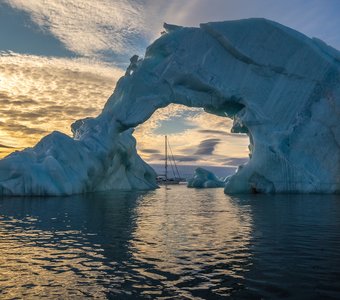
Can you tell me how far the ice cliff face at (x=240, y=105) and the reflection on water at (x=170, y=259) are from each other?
20.3 m

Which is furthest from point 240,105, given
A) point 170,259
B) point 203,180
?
point 170,259

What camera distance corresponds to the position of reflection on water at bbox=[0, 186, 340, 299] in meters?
6.59

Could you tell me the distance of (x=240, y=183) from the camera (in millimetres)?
36875

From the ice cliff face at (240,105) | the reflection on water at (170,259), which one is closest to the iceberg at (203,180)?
the ice cliff face at (240,105)

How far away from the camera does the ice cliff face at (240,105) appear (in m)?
35.2

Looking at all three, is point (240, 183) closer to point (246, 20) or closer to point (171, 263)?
point (246, 20)

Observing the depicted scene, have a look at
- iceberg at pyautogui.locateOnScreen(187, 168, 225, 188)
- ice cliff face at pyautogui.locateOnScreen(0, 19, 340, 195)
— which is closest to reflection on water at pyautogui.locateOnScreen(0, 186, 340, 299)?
ice cliff face at pyautogui.locateOnScreen(0, 19, 340, 195)

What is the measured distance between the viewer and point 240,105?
137ft

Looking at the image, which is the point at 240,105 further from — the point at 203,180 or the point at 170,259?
the point at 170,259

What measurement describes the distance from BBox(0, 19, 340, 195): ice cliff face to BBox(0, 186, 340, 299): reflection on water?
66.7 ft

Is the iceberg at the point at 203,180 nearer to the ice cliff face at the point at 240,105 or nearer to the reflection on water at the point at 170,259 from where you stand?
the ice cliff face at the point at 240,105

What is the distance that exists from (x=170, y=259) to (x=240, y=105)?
34235 mm

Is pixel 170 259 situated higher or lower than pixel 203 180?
lower

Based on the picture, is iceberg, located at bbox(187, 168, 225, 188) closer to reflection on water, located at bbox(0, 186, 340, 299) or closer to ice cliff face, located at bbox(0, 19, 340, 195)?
ice cliff face, located at bbox(0, 19, 340, 195)
